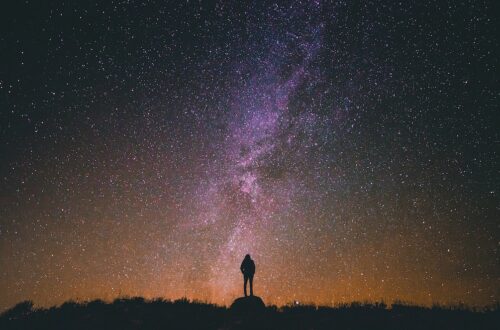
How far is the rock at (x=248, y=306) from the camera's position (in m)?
12.6

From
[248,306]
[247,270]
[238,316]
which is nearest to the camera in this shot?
[238,316]

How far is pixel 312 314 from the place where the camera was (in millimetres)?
12234

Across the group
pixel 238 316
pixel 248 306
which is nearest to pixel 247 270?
pixel 248 306

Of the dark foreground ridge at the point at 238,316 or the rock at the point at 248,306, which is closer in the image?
the dark foreground ridge at the point at 238,316

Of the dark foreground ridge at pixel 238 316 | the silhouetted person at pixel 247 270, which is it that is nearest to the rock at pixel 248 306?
the dark foreground ridge at pixel 238 316

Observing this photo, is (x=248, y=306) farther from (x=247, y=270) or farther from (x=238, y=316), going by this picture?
(x=247, y=270)

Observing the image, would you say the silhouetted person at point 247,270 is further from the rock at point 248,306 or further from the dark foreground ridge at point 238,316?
the dark foreground ridge at point 238,316

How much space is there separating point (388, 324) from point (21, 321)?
14.6 metres

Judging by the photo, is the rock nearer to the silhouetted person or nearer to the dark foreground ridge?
the dark foreground ridge

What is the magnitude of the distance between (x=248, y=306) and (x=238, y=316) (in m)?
0.92

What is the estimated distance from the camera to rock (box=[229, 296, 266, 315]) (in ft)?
41.4

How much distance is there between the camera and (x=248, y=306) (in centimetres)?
1302

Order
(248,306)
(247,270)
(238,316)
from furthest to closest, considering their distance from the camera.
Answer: (247,270)
(248,306)
(238,316)

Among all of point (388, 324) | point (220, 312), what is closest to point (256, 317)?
point (220, 312)
